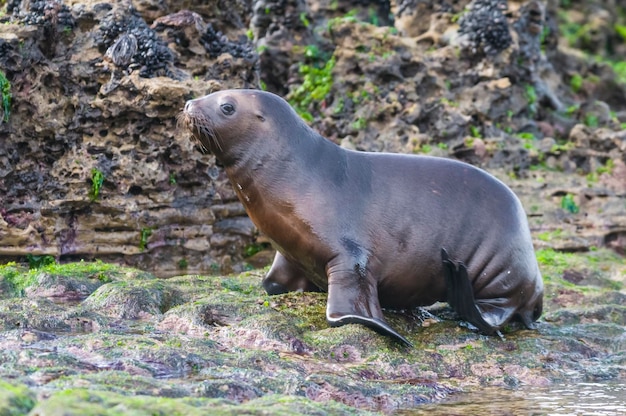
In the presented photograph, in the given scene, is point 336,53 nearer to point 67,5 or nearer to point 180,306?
point 67,5

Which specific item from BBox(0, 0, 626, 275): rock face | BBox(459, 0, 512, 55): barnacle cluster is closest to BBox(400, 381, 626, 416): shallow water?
BBox(0, 0, 626, 275): rock face

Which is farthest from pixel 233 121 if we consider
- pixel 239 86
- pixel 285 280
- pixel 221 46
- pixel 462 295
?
pixel 221 46

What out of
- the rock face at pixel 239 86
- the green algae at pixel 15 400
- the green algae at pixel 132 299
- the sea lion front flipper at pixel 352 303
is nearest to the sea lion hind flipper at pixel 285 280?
the green algae at pixel 132 299

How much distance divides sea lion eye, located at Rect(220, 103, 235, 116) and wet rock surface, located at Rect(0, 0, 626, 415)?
4.48ft

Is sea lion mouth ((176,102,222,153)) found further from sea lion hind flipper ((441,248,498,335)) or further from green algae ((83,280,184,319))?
sea lion hind flipper ((441,248,498,335))

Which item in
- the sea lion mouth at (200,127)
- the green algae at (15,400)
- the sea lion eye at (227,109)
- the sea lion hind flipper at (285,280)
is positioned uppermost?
the sea lion eye at (227,109)

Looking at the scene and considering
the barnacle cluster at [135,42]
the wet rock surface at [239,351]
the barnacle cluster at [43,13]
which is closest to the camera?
the wet rock surface at [239,351]

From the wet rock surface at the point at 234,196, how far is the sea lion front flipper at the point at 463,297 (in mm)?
113

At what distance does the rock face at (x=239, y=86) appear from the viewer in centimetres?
1004

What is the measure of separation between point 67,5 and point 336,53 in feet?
14.1

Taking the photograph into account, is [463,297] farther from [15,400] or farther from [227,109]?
[15,400]

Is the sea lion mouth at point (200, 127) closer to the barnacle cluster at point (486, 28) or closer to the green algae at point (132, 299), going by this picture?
the green algae at point (132, 299)

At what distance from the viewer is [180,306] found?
21.9 ft

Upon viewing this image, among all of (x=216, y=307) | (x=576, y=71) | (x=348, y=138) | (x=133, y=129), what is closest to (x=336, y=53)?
(x=348, y=138)
